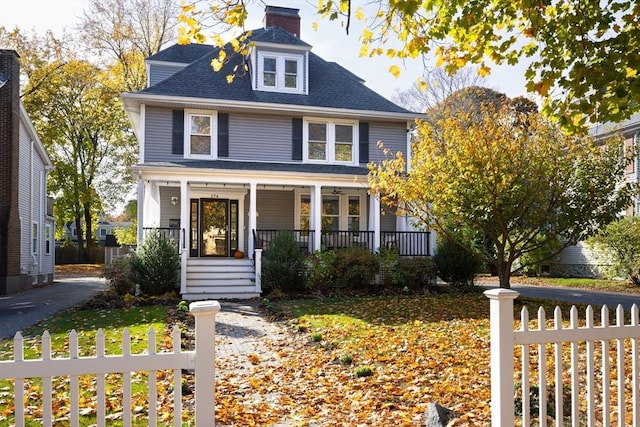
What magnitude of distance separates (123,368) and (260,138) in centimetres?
1560

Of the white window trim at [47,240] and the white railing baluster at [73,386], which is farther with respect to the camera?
the white window trim at [47,240]

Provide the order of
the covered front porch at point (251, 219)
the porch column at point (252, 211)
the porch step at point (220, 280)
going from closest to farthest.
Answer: the porch step at point (220, 280)
the covered front porch at point (251, 219)
the porch column at point (252, 211)

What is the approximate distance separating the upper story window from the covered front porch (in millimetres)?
1206

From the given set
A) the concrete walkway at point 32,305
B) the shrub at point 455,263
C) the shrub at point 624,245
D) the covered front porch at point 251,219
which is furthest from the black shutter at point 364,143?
the concrete walkway at point 32,305

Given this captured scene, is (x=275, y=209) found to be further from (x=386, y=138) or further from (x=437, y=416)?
(x=437, y=416)

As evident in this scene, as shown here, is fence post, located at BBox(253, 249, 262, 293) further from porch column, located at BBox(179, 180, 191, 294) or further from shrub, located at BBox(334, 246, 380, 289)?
shrub, located at BBox(334, 246, 380, 289)

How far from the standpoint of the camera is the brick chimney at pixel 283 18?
22.1m

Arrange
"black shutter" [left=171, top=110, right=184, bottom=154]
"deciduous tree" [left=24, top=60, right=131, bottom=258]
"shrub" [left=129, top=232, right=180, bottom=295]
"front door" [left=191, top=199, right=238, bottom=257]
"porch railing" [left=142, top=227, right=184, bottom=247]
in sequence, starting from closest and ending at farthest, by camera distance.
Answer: "shrub" [left=129, top=232, right=180, bottom=295]
"porch railing" [left=142, top=227, right=184, bottom=247]
"black shutter" [left=171, top=110, right=184, bottom=154]
"front door" [left=191, top=199, right=238, bottom=257]
"deciduous tree" [left=24, top=60, right=131, bottom=258]

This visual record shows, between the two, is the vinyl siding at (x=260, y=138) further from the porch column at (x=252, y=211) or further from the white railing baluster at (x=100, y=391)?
the white railing baluster at (x=100, y=391)

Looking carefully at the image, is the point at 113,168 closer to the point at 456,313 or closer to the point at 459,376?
the point at 456,313

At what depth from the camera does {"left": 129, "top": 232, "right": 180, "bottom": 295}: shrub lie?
14.0 m

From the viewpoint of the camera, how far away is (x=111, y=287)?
1398cm

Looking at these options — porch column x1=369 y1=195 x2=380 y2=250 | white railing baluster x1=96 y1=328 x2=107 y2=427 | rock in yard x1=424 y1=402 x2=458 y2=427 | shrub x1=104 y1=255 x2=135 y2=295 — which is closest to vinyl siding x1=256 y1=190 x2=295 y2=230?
porch column x1=369 y1=195 x2=380 y2=250

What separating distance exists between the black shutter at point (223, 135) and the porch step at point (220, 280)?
3.96 meters
